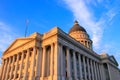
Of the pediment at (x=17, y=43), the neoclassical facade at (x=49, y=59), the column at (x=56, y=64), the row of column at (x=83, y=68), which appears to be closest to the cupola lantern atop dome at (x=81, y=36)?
the row of column at (x=83, y=68)

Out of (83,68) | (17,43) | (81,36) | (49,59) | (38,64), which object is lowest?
(83,68)

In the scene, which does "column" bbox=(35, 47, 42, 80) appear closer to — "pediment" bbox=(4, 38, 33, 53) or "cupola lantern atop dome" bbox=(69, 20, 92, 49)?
"pediment" bbox=(4, 38, 33, 53)

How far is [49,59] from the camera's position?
1640 inches

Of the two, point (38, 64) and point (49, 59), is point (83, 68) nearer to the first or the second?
point (49, 59)

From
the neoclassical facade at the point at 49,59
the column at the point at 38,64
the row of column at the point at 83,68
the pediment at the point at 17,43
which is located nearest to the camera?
the neoclassical facade at the point at 49,59

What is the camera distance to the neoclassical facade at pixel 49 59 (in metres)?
38.5

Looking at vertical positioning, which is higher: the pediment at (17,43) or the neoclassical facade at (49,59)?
the pediment at (17,43)

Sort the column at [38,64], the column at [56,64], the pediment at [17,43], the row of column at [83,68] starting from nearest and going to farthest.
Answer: the column at [56,64]
the column at [38,64]
the row of column at [83,68]
the pediment at [17,43]

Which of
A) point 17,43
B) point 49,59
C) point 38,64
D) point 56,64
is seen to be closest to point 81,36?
point 17,43

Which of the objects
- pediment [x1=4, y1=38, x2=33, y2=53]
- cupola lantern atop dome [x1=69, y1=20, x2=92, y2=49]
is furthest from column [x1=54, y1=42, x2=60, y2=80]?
cupola lantern atop dome [x1=69, y1=20, x2=92, y2=49]

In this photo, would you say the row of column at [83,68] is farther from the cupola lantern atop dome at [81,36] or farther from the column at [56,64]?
the cupola lantern atop dome at [81,36]

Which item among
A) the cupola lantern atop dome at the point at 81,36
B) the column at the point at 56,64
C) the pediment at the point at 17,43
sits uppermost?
the cupola lantern atop dome at the point at 81,36

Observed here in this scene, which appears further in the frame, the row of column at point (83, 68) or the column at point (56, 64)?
the row of column at point (83, 68)

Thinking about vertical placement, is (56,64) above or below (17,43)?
below
